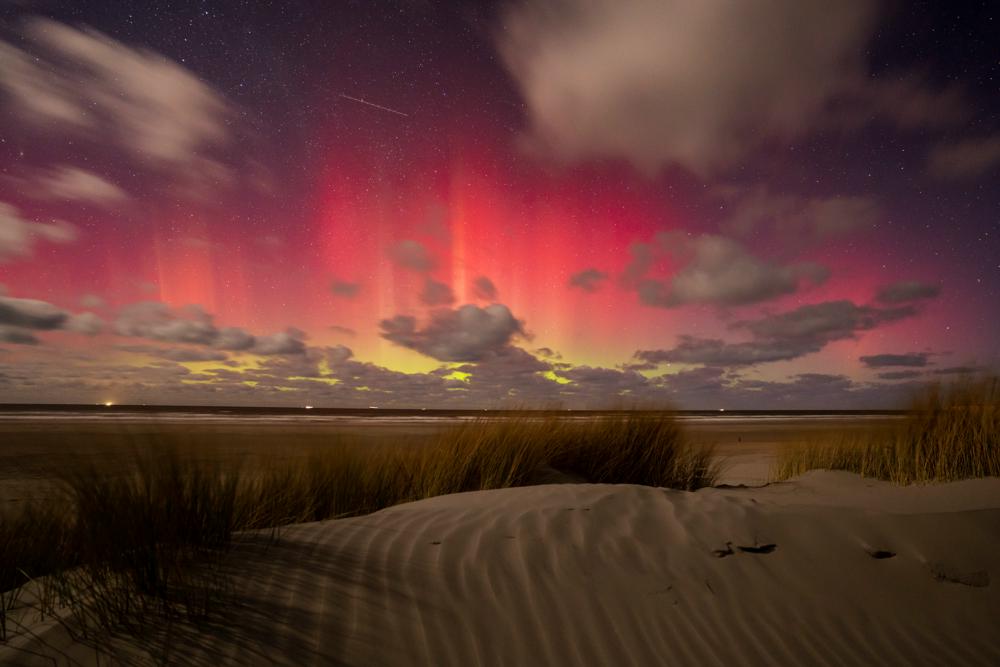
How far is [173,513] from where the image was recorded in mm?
2354

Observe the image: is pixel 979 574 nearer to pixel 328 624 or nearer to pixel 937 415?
pixel 328 624

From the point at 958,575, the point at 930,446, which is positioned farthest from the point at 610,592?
the point at 930,446

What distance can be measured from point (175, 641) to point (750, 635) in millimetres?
2417

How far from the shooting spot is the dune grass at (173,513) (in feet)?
6.35

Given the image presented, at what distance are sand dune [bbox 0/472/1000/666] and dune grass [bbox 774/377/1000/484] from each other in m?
3.15

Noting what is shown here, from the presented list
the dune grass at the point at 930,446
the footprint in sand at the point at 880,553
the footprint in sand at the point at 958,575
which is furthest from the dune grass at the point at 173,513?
the dune grass at the point at 930,446

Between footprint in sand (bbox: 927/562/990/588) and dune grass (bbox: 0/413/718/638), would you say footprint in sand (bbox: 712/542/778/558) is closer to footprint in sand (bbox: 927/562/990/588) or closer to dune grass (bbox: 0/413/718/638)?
footprint in sand (bbox: 927/562/990/588)

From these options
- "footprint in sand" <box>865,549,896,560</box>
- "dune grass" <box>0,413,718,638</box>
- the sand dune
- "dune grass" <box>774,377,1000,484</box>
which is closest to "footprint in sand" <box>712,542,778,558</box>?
the sand dune

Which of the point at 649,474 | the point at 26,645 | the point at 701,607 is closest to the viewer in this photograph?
the point at 26,645

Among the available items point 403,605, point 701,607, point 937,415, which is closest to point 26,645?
point 403,605

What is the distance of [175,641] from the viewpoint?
1737mm

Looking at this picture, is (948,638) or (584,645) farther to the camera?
(948,638)

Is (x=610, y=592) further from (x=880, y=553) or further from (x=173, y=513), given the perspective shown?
(x=173, y=513)

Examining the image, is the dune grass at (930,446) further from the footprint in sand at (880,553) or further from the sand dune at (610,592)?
the footprint in sand at (880,553)
